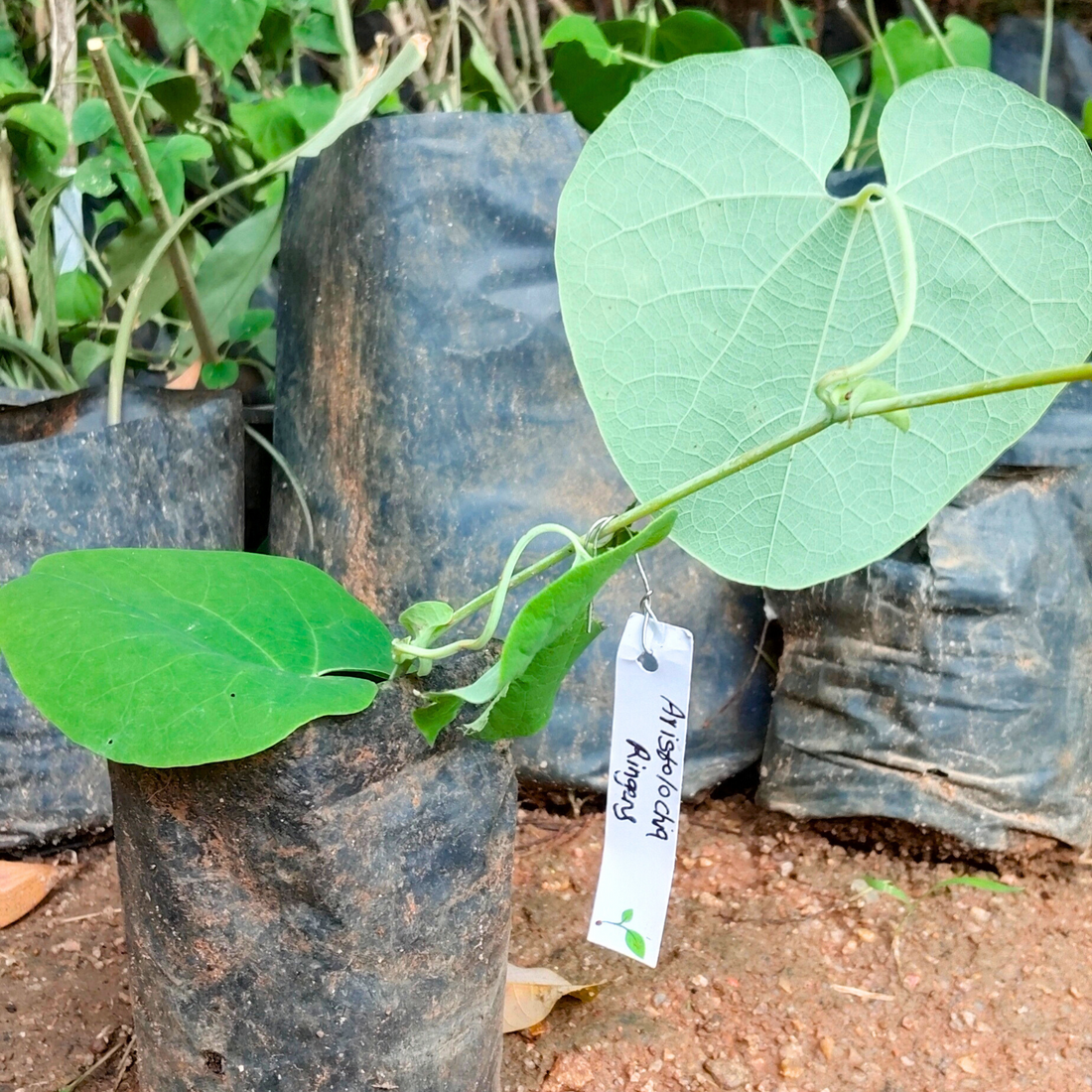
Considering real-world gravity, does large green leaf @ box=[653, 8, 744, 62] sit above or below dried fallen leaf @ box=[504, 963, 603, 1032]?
above

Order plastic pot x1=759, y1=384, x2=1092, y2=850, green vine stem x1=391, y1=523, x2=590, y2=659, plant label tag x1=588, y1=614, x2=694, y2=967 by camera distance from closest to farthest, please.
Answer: green vine stem x1=391, y1=523, x2=590, y2=659
plant label tag x1=588, y1=614, x2=694, y2=967
plastic pot x1=759, y1=384, x2=1092, y2=850

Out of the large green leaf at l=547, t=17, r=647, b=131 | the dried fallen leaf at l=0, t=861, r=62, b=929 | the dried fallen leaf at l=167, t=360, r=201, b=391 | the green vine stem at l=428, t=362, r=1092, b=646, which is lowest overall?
the dried fallen leaf at l=0, t=861, r=62, b=929

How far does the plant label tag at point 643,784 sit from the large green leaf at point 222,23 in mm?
775

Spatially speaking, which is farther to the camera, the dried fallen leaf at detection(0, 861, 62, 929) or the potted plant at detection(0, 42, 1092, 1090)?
the dried fallen leaf at detection(0, 861, 62, 929)

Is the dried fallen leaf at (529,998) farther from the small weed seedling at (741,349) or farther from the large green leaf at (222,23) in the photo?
the large green leaf at (222,23)

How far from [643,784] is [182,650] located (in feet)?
1.08

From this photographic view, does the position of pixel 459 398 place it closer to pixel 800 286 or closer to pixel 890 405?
pixel 800 286

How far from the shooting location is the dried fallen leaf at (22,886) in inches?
38.4

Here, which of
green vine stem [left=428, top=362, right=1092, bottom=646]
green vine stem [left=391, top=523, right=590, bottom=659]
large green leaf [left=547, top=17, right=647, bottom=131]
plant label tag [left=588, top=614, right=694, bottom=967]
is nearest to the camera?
green vine stem [left=428, top=362, right=1092, bottom=646]

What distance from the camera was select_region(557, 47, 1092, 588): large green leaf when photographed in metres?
0.53

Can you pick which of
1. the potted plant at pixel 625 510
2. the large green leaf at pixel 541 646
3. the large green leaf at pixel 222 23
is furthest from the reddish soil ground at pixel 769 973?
the large green leaf at pixel 222 23

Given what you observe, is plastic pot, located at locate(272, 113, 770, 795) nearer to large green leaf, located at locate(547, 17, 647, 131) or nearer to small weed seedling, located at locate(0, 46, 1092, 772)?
large green leaf, located at locate(547, 17, 647, 131)

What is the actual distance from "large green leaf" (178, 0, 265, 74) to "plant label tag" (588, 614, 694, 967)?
30.5 inches

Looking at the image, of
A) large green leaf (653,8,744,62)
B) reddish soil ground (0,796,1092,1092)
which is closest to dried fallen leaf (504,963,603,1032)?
reddish soil ground (0,796,1092,1092)
